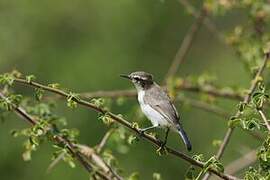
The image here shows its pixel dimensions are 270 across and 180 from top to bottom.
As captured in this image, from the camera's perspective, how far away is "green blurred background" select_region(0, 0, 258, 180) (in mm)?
12594

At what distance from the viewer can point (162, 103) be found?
5.80 m

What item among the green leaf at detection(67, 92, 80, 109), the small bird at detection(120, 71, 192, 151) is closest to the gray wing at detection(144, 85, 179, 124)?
the small bird at detection(120, 71, 192, 151)

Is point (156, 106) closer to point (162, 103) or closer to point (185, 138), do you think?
point (162, 103)

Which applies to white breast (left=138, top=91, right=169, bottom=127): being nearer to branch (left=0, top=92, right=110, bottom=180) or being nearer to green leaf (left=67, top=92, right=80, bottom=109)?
branch (left=0, top=92, right=110, bottom=180)

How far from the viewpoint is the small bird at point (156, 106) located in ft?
18.3

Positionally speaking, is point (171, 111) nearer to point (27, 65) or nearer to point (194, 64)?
point (27, 65)

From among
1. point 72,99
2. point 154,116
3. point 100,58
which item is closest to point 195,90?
point 154,116

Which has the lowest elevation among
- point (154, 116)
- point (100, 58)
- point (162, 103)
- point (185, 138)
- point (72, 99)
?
point (72, 99)

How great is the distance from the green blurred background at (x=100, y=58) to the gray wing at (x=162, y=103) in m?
5.57

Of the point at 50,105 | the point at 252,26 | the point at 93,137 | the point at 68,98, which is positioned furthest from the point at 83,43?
the point at 68,98

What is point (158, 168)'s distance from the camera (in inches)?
518

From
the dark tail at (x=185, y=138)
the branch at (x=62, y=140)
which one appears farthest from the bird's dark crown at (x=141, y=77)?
the branch at (x=62, y=140)

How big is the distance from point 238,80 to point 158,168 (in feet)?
5.71

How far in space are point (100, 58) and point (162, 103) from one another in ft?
26.0
